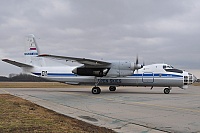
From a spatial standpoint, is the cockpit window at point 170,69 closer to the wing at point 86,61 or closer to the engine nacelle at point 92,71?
the wing at point 86,61

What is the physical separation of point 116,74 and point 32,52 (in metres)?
11.4

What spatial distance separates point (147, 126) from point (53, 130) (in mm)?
3217

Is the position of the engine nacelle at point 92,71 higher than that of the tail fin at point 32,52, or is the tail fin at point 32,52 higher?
the tail fin at point 32,52

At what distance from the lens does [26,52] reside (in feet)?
93.8

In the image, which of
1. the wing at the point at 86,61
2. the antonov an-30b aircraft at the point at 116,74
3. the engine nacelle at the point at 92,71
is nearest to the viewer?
the wing at the point at 86,61

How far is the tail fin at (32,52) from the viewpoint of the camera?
28156mm

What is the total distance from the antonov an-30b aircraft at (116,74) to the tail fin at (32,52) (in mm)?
867

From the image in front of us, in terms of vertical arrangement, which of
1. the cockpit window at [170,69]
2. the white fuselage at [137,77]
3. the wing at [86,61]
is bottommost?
the white fuselage at [137,77]

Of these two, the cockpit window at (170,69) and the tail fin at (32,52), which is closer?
the cockpit window at (170,69)

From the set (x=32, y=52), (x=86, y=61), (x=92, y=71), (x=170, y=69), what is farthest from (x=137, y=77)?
(x=32, y=52)

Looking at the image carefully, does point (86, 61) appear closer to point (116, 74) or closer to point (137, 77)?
point (116, 74)

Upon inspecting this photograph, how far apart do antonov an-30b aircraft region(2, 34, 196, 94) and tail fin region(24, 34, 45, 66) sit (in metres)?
0.87

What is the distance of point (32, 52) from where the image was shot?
93.2 ft

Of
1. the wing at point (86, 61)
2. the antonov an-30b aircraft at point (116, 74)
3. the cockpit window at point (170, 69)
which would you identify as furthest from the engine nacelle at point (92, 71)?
the cockpit window at point (170, 69)
